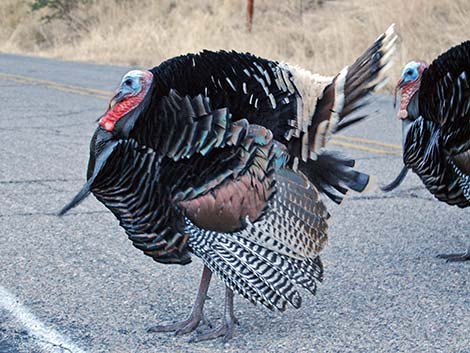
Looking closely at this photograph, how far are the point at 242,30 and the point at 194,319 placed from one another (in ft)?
56.9

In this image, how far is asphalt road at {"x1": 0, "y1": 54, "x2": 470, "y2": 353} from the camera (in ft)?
12.7

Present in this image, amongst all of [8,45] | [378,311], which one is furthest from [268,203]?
[8,45]

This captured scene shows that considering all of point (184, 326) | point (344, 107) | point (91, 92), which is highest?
point (344, 107)

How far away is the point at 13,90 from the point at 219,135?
33.7 ft

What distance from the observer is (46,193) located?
6605 millimetres

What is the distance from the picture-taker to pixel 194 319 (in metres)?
3.93

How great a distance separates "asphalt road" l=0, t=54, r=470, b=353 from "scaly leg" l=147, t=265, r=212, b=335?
0.05 m

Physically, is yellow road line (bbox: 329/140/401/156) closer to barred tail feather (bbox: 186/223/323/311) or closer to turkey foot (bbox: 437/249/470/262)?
turkey foot (bbox: 437/249/470/262)

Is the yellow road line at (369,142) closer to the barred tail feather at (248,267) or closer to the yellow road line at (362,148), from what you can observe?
the yellow road line at (362,148)

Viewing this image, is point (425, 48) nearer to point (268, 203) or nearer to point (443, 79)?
point (443, 79)

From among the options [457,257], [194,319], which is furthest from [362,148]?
[194,319]

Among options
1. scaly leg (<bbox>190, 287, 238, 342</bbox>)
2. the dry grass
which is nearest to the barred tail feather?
scaly leg (<bbox>190, 287, 238, 342</bbox>)

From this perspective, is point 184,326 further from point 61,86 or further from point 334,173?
point 61,86

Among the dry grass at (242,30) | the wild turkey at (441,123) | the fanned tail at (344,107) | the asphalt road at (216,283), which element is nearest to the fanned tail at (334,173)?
the fanned tail at (344,107)
